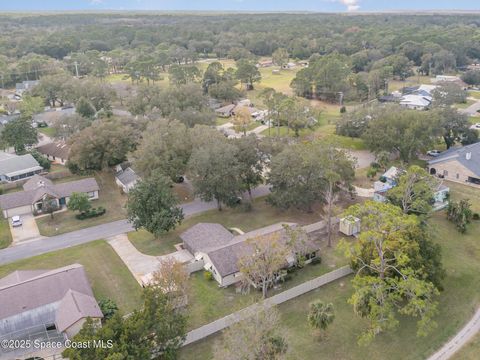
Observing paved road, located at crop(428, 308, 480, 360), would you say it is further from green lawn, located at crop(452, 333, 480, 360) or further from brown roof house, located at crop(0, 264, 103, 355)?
brown roof house, located at crop(0, 264, 103, 355)

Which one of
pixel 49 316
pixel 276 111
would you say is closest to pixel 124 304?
pixel 49 316

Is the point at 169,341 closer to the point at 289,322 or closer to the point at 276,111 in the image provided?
the point at 289,322

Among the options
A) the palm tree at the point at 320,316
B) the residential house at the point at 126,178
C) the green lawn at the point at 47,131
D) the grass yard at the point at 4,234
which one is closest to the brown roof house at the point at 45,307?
the grass yard at the point at 4,234

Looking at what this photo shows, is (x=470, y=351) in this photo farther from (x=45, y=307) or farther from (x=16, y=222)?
(x=16, y=222)

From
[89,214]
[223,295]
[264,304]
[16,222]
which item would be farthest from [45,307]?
[16,222]

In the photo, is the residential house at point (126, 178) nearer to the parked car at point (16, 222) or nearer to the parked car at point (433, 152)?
the parked car at point (16, 222)
